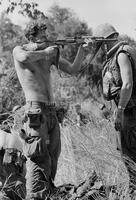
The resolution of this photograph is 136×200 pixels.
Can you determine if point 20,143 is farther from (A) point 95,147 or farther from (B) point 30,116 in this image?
(A) point 95,147

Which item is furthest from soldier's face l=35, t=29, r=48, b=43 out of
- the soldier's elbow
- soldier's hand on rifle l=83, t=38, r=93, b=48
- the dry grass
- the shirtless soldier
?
the dry grass

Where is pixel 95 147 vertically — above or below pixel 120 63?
below

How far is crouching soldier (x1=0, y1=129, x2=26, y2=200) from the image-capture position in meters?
5.42

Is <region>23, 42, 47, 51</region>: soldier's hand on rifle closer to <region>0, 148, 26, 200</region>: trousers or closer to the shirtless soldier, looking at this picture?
the shirtless soldier

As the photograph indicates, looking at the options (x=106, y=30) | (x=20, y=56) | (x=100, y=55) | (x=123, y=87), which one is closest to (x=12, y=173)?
(x=20, y=56)

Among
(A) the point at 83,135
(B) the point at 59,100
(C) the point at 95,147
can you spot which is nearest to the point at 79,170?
(C) the point at 95,147

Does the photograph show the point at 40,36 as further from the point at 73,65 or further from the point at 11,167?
the point at 11,167

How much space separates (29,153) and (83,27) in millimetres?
16636

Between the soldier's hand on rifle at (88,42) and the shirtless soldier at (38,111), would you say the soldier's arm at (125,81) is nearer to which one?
the soldier's hand on rifle at (88,42)

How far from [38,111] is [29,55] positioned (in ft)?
1.97

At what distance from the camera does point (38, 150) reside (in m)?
5.32

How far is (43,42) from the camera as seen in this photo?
562 cm

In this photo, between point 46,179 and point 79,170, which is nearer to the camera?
point 46,179

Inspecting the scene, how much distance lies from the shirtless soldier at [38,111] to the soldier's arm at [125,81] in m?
0.81
